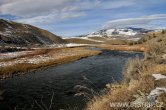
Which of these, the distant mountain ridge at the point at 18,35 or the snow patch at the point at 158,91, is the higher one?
the distant mountain ridge at the point at 18,35

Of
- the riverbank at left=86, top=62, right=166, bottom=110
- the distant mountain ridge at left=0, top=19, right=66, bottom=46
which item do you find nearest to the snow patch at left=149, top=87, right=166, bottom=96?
the riverbank at left=86, top=62, right=166, bottom=110

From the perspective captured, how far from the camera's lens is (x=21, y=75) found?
1574 inches

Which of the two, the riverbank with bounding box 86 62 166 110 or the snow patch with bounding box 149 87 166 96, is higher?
the snow patch with bounding box 149 87 166 96

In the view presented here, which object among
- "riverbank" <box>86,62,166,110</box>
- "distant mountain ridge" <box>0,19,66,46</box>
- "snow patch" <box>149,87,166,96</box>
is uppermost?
"distant mountain ridge" <box>0,19,66,46</box>

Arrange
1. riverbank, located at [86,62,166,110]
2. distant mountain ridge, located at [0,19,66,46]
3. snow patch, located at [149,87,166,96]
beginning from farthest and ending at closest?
distant mountain ridge, located at [0,19,66,46] < snow patch, located at [149,87,166,96] < riverbank, located at [86,62,166,110]

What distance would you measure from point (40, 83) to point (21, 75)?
Result: 28.2ft

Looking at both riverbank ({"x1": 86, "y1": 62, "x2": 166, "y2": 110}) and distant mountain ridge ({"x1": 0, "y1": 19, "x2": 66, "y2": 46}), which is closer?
riverbank ({"x1": 86, "y1": 62, "x2": 166, "y2": 110})

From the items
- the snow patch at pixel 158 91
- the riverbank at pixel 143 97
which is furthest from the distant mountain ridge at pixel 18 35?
the snow patch at pixel 158 91

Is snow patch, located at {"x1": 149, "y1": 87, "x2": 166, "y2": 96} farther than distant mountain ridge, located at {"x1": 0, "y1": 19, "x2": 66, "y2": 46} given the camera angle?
No

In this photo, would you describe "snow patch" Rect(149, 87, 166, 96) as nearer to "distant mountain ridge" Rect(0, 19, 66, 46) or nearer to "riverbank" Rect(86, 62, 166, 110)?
"riverbank" Rect(86, 62, 166, 110)

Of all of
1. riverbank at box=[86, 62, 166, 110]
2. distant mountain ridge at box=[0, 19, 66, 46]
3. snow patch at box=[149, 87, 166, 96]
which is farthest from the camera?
distant mountain ridge at box=[0, 19, 66, 46]

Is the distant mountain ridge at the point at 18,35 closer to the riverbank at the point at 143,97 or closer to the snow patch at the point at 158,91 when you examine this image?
the riverbank at the point at 143,97

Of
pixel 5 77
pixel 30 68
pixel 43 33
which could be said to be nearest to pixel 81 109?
pixel 5 77

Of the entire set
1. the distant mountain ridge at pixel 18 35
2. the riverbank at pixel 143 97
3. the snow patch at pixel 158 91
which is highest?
the distant mountain ridge at pixel 18 35
